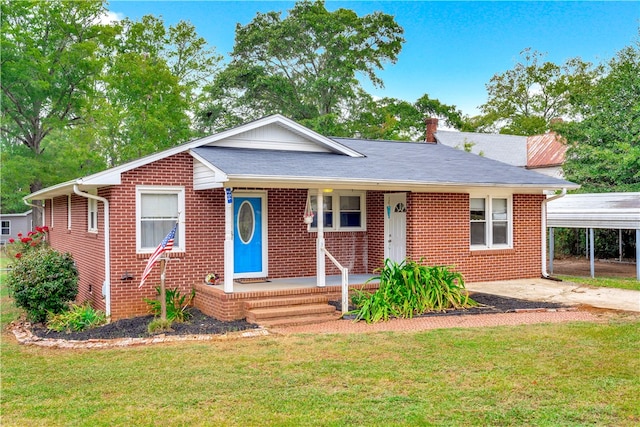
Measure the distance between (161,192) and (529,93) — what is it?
4392 cm

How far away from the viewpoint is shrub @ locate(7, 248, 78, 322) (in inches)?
454

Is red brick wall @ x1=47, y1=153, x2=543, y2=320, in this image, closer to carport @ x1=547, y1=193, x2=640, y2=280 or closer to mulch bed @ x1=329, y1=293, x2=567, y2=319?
mulch bed @ x1=329, y1=293, x2=567, y2=319

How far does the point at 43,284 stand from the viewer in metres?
11.5

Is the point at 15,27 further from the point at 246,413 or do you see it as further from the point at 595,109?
the point at 246,413

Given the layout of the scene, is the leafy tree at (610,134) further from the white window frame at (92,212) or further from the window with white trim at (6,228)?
the window with white trim at (6,228)

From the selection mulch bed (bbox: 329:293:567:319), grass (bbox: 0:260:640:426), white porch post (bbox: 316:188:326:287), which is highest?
white porch post (bbox: 316:188:326:287)

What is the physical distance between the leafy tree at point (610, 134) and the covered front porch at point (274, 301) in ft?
48.0

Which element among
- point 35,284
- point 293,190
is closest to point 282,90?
point 293,190

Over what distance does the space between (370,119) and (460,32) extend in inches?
386

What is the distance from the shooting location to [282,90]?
110 feet

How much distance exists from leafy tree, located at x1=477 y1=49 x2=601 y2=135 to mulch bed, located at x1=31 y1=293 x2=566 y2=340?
1476 inches

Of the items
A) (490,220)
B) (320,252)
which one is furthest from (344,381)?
(490,220)

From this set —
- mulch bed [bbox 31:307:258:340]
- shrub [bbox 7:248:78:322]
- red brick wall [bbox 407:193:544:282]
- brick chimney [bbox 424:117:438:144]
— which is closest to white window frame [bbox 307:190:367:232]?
red brick wall [bbox 407:193:544:282]

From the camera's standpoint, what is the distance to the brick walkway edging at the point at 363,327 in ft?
30.5
